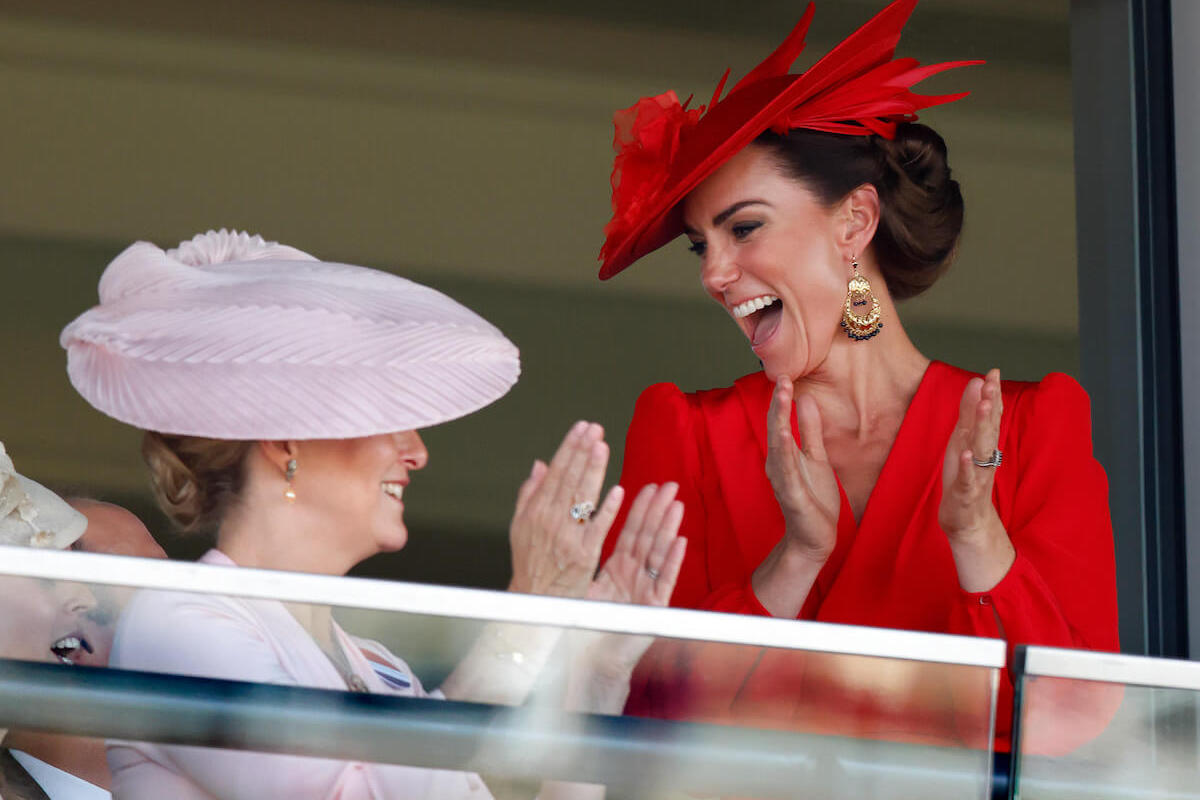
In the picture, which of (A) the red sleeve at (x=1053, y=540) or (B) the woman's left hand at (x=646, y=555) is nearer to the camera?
(B) the woman's left hand at (x=646, y=555)

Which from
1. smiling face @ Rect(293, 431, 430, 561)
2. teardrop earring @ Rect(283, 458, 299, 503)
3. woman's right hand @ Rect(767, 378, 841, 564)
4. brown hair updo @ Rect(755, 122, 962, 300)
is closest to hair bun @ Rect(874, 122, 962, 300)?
brown hair updo @ Rect(755, 122, 962, 300)

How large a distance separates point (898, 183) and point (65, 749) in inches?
65.2

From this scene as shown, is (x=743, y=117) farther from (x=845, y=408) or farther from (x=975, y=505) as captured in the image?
(x=975, y=505)

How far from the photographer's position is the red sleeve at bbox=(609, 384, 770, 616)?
80.5 inches

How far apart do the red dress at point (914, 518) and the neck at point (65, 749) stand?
1.04 m

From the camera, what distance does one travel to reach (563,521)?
1.92 meters

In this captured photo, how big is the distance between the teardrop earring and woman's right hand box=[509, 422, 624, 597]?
13.0 inches

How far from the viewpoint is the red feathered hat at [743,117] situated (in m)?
2.16

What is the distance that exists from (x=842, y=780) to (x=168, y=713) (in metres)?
0.45

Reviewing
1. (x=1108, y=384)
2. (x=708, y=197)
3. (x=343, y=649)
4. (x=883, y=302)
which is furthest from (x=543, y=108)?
(x=343, y=649)

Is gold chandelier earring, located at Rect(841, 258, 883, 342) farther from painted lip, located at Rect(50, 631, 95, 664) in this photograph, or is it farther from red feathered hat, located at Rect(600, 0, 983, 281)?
painted lip, located at Rect(50, 631, 95, 664)

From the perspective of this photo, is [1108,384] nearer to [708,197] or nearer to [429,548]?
[708,197]

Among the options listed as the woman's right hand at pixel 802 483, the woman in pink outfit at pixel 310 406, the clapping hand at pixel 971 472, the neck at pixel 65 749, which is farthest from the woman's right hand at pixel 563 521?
the neck at pixel 65 749

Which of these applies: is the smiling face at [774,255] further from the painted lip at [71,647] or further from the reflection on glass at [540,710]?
the painted lip at [71,647]
